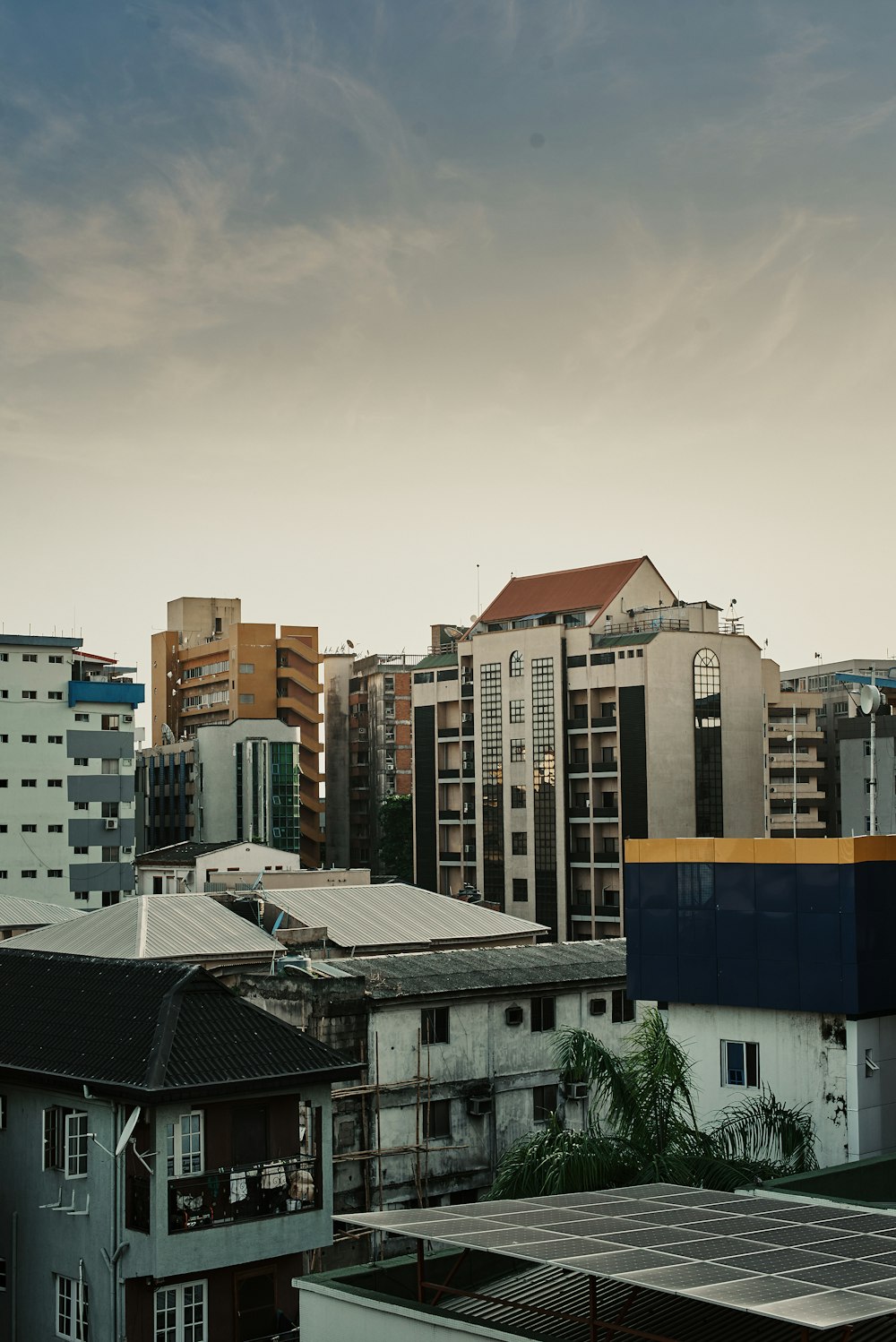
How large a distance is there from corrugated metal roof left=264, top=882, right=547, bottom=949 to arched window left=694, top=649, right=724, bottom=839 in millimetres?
43985

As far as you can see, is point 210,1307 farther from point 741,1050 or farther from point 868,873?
point 868,873

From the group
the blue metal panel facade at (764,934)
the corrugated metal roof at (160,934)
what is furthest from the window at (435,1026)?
the corrugated metal roof at (160,934)

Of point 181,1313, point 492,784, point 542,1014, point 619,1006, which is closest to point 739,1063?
point 181,1313

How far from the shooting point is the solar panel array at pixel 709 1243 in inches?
477

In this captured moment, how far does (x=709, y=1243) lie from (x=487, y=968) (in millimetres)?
23758

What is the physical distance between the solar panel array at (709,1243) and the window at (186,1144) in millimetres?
7730

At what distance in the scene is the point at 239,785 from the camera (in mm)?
121438

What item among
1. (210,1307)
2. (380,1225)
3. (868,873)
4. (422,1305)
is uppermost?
(868,873)

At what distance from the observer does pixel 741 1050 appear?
26.6 metres

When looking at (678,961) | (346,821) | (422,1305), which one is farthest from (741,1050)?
(346,821)

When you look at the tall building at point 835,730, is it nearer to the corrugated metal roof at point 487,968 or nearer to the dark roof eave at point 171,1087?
the corrugated metal roof at point 487,968

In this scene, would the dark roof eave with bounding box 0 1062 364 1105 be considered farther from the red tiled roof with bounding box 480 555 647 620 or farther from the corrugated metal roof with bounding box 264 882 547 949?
the red tiled roof with bounding box 480 555 647 620

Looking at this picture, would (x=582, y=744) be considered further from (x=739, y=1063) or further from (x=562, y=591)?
(x=739, y=1063)

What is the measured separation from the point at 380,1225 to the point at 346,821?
122 metres
